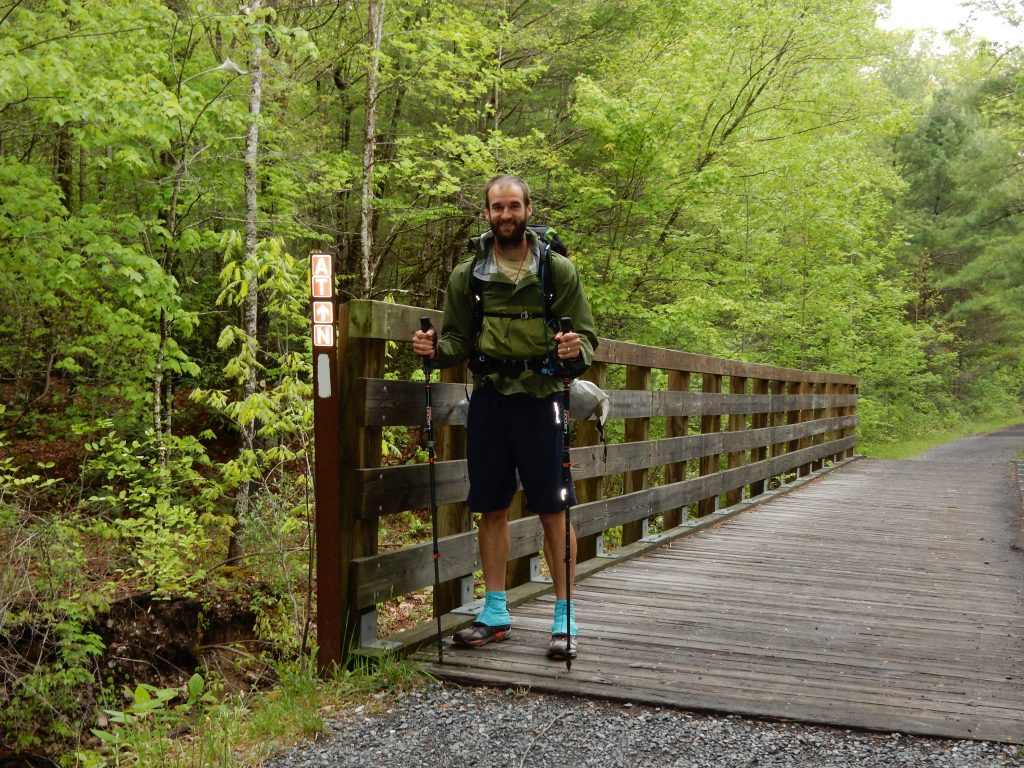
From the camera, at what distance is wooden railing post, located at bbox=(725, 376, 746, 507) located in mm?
8656

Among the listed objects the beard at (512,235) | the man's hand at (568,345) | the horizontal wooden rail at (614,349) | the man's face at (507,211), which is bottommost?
the man's hand at (568,345)

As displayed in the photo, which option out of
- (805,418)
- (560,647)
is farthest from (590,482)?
(805,418)

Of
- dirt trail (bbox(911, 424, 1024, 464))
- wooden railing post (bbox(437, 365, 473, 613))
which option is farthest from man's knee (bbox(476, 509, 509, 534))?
dirt trail (bbox(911, 424, 1024, 464))

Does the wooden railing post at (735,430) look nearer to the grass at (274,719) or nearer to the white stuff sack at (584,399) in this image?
the white stuff sack at (584,399)

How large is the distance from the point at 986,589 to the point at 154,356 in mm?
8898

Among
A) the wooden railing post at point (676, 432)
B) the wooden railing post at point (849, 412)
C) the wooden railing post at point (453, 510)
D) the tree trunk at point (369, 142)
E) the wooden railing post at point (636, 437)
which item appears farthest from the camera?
the wooden railing post at point (849, 412)

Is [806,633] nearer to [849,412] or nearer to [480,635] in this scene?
[480,635]

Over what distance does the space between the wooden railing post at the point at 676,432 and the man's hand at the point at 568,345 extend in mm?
3732

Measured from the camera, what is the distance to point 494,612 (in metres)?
3.81

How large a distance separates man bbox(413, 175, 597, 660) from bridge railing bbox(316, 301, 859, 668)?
0.74 ft

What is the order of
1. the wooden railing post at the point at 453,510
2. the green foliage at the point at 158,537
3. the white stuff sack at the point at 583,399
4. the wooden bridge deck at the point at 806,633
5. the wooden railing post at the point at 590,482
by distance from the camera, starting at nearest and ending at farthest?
the wooden bridge deck at the point at 806,633 → the white stuff sack at the point at 583,399 → the wooden railing post at the point at 453,510 → the wooden railing post at the point at 590,482 → the green foliage at the point at 158,537

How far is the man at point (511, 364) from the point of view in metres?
3.50

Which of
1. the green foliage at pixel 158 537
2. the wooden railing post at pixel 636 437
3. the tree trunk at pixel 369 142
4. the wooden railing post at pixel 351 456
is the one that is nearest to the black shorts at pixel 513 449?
the wooden railing post at pixel 351 456

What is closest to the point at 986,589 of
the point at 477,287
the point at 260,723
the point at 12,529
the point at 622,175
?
the point at 477,287
